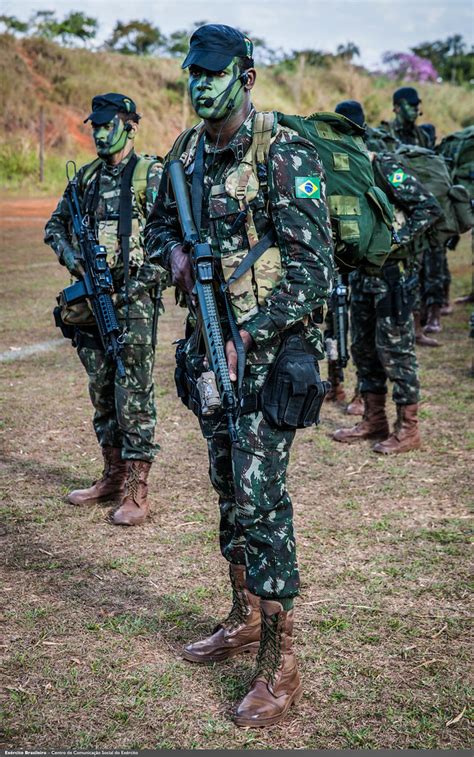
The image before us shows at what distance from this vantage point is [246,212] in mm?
3145

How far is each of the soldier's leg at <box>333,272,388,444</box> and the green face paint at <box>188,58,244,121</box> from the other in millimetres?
3586

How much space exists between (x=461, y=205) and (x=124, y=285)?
323cm

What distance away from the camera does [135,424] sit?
5105 millimetres

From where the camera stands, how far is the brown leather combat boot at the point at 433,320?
11.1 meters

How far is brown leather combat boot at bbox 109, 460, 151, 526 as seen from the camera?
200 inches

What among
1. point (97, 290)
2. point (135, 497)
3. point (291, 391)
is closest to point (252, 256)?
point (291, 391)

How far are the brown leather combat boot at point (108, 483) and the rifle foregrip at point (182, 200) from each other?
2326 mm

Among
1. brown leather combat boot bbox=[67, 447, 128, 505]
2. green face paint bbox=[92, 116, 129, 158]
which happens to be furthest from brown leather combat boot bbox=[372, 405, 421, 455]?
green face paint bbox=[92, 116, 129, 158]

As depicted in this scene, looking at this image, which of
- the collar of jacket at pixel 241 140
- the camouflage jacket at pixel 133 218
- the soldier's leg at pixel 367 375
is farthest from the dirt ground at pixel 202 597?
the collar of jacket at pixel 241 140

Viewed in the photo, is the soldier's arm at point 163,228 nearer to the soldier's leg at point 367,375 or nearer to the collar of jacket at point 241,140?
the collar of jacket at point 241,140

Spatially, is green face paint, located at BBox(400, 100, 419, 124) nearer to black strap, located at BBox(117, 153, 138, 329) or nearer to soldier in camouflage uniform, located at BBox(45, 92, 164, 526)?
soldier in camouflage uniform, located at BBox(45, 92, 164, 526)

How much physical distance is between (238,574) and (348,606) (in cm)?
79

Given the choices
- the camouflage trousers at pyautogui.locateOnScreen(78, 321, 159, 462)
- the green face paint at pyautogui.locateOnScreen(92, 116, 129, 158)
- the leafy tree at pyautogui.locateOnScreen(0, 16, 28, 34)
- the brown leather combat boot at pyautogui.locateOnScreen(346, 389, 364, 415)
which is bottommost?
the brown leather combat boot at pyautogui.locateOnScreen(346, 389, 364, 415)

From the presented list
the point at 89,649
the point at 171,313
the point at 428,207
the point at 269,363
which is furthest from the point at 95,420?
the point at 171,313
